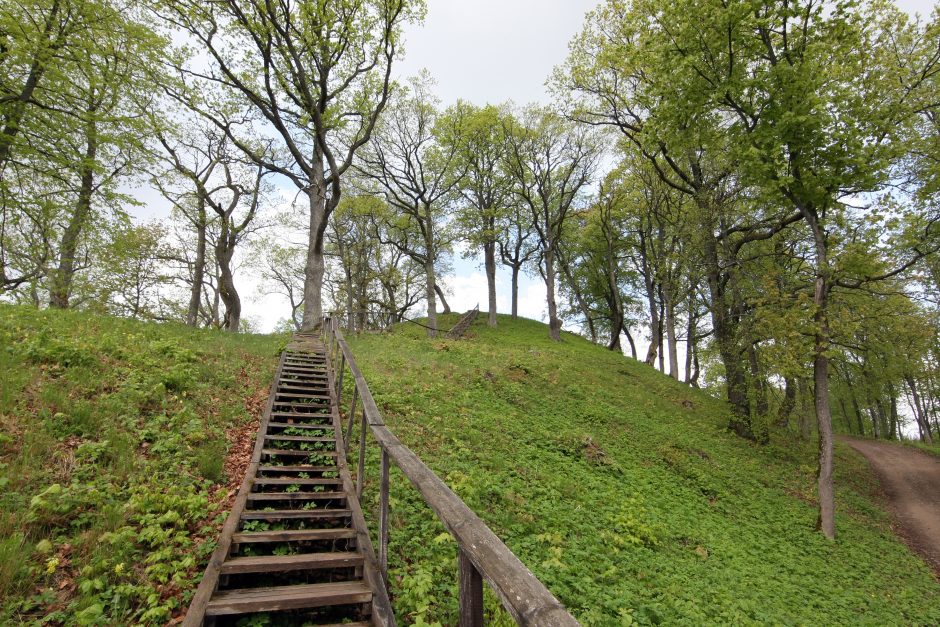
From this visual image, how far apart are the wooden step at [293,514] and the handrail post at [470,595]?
3.22 meters

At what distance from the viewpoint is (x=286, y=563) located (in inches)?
144

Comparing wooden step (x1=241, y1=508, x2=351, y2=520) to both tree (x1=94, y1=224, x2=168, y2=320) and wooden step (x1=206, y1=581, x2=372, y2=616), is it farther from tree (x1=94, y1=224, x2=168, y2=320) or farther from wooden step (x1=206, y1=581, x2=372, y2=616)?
tree (x1=94, y1=224, x2=168, y2=320)

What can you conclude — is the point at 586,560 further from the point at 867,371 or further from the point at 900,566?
the point at 867,371

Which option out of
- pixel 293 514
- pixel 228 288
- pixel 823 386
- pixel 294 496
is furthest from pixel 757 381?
pixel 228 288

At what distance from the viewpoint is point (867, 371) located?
24.3m

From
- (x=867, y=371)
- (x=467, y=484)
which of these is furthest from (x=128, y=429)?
(x=867, y=371)

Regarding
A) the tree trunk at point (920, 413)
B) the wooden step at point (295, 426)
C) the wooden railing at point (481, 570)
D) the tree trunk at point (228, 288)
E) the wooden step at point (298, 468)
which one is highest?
the tree trunk at point (228, 288)

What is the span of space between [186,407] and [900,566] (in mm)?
14618

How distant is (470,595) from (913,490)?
876 inches

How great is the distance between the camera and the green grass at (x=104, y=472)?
3.28m

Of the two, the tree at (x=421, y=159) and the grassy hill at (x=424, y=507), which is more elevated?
the tree at (x=421, y=159)

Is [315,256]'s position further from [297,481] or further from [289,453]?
[297,481]

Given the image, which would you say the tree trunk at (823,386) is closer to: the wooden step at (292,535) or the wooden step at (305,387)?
the wooden step at (292,535)

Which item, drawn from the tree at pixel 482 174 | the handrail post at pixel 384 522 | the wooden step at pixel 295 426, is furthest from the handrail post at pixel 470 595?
the tree at pixel 482 174
